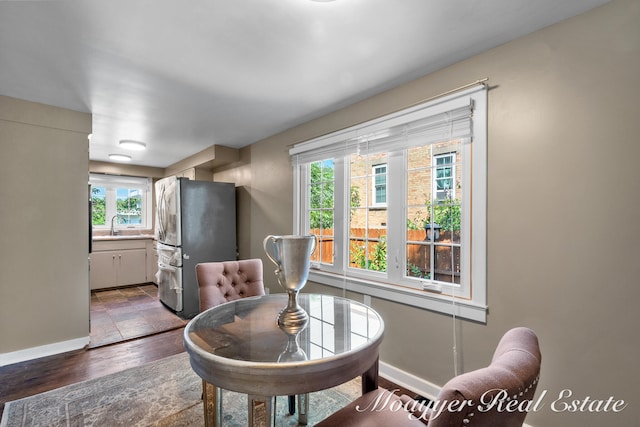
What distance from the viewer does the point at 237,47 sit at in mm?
1763

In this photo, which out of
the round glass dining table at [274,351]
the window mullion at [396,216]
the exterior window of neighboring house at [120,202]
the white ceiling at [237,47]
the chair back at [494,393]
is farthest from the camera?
the exterior window of neighboring house at [120,202]

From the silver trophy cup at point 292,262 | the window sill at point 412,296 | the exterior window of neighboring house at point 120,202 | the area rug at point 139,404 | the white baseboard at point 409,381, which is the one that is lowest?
the area rug at point 139,404

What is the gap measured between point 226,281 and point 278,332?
0.97m

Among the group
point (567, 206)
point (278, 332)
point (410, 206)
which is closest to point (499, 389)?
point (278, 332)

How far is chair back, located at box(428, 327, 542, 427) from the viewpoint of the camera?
612mm

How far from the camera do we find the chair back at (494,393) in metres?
0.61

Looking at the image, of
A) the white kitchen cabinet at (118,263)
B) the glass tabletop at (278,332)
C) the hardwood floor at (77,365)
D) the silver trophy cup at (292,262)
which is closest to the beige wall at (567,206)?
the glass tabletop at (278,332)

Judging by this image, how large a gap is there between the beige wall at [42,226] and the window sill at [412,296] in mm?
2428

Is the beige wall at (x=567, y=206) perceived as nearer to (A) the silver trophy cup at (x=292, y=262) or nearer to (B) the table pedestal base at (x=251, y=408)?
(B) the table pedestal base at (x=251, y=408)

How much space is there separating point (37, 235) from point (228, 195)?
201cm

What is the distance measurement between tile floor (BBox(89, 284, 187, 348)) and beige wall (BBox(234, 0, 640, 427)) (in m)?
3.04

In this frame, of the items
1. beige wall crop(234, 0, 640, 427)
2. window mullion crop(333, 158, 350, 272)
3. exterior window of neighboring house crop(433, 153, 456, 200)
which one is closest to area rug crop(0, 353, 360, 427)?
beige wall crop(234, 0, 640, 427)

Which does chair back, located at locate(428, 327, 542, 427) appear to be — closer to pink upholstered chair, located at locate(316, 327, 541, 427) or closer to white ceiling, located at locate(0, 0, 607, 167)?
A: pink upholstered chair, located at locate(316, 327, 541, 427)

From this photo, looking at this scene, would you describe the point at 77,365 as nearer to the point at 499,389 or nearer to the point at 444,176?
the point at 499,389
